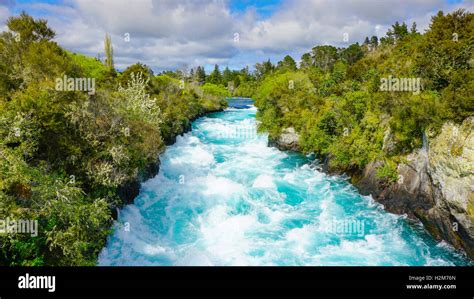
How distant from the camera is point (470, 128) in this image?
1527 cm

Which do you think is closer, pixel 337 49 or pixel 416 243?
pixel 416 243

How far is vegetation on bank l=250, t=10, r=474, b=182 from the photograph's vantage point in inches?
716

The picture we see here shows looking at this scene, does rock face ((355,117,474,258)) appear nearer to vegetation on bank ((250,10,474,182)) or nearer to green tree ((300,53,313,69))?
vegetation on bank ((250,10,474,182))

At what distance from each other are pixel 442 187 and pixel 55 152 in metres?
19.9

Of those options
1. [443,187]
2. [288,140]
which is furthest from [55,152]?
[288,140]

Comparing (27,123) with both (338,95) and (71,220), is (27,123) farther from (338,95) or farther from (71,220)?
(338,95)

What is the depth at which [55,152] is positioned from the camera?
16.3 meters

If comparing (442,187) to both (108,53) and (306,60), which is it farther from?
(306,60)

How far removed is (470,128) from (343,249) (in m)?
8.69

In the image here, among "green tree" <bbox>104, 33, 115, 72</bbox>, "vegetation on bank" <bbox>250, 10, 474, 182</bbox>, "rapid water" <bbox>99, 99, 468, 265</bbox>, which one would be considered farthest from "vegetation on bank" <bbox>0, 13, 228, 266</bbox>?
"green tree" <bbox>104, 33, 115, 72</bbox>

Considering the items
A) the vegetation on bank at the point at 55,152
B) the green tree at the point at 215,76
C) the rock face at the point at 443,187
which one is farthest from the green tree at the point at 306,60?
the rock face at the point at 443,187

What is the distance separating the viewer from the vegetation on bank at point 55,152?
1222 cm
